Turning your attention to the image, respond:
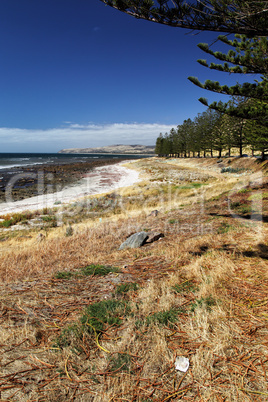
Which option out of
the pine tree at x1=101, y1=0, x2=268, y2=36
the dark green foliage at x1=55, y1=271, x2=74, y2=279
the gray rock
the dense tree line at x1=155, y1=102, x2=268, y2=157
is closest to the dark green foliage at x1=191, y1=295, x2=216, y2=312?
the dark green foliage at x1=55, y1=271, x2=74, y2=279

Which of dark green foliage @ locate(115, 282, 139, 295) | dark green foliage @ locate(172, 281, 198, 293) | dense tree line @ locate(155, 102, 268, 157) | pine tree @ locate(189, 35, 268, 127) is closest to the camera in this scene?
dark green foliage @ locate(172, 281, 198, 293)

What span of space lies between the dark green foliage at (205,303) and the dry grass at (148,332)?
0.04ft

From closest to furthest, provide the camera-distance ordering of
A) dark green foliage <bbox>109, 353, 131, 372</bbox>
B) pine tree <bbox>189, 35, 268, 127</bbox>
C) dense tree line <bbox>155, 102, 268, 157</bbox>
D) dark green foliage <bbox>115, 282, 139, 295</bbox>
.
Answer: dark green foliage <bbox>109, 353, 131, 372</bbox> → dark green foliage <bbox>115, 282, 139, 295</bbox> → pine tree <bbox>189, 35, 268, 127</bbox> → dense tree line <bbox>155, 102, 268, 157</bbox>

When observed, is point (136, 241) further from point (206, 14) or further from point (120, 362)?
point (206, 14)

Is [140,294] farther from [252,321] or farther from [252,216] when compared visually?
[252,216]

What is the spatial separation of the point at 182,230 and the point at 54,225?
707cm

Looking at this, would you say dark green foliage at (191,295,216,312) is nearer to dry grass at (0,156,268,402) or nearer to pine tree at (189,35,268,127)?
dry grass at (0,156,268,402)

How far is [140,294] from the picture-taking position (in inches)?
105

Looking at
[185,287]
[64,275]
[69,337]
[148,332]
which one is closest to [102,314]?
[69,337]

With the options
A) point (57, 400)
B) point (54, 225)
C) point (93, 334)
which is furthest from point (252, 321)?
point (54, 225)

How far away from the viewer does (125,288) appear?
2875 mm

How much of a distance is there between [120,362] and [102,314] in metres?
0.67

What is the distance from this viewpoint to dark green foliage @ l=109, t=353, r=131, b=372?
1.65m

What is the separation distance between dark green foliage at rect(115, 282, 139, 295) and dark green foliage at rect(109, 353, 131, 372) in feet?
3.39
